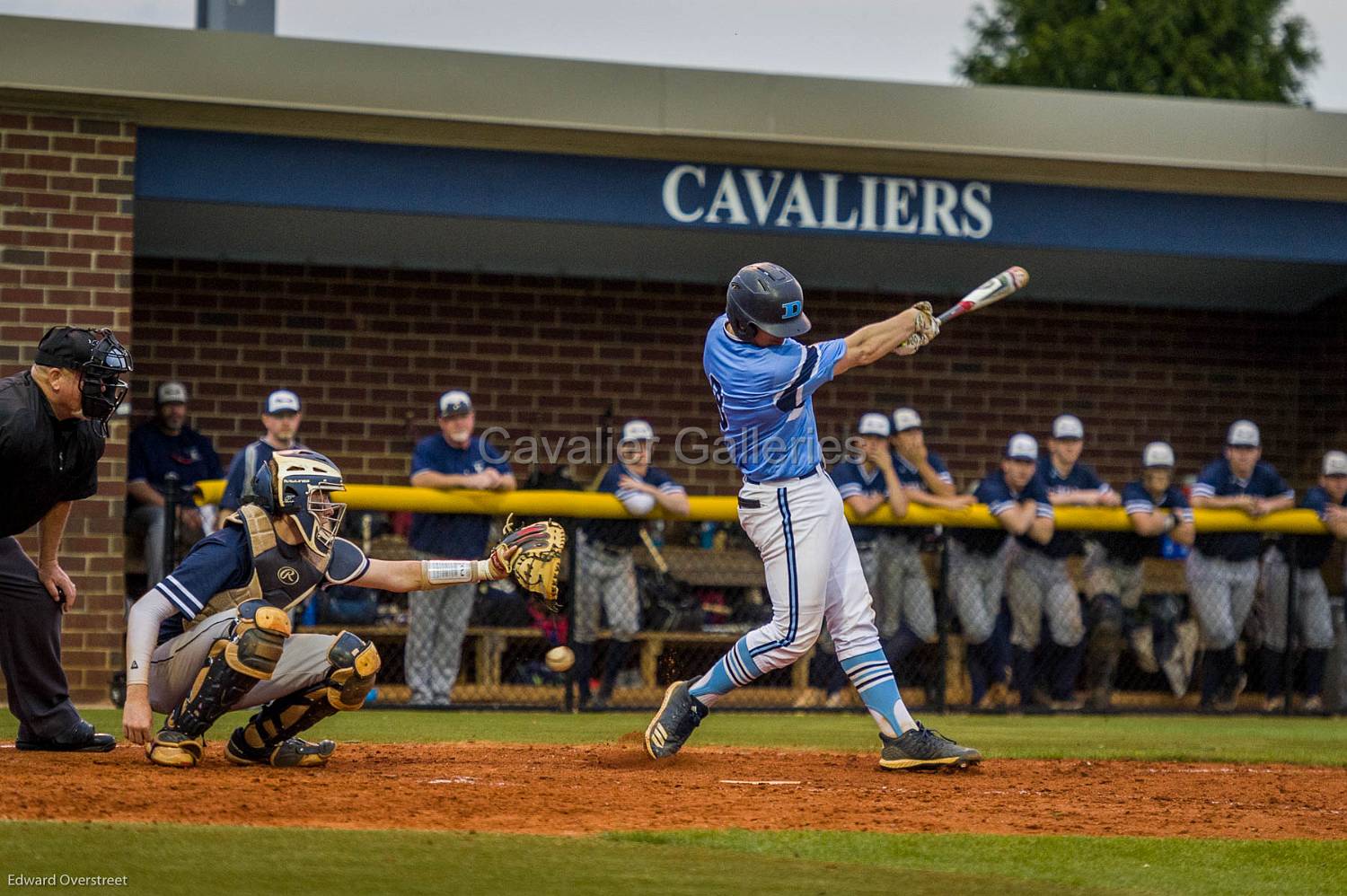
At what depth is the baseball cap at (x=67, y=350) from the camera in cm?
601

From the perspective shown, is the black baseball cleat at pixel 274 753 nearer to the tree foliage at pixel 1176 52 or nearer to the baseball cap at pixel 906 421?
the baseball cap at pixel 906 421

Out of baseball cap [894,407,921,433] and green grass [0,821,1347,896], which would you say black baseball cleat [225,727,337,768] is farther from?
baseball cap [894,407,921,433]

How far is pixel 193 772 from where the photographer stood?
5855 millimetres

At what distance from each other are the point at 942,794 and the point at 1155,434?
8.86m

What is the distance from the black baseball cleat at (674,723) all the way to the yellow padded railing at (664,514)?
2.62 meters

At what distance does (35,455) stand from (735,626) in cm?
577

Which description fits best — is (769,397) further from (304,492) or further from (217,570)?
(217,570)

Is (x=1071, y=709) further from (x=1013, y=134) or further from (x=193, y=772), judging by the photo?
(x=193, y=772)

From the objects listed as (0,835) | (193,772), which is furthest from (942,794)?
(0,835)

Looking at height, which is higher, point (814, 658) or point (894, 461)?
point (894, 461)

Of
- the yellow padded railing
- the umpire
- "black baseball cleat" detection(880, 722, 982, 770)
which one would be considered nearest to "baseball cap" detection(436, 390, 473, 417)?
the yellow padded railing

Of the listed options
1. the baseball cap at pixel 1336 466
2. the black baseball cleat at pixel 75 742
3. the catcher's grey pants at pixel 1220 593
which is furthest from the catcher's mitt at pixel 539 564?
the baseball cap at pixel 1336 466

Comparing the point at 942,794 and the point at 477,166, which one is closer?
the point at 942,794

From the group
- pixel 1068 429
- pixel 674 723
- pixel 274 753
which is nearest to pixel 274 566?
pixel 274 753
